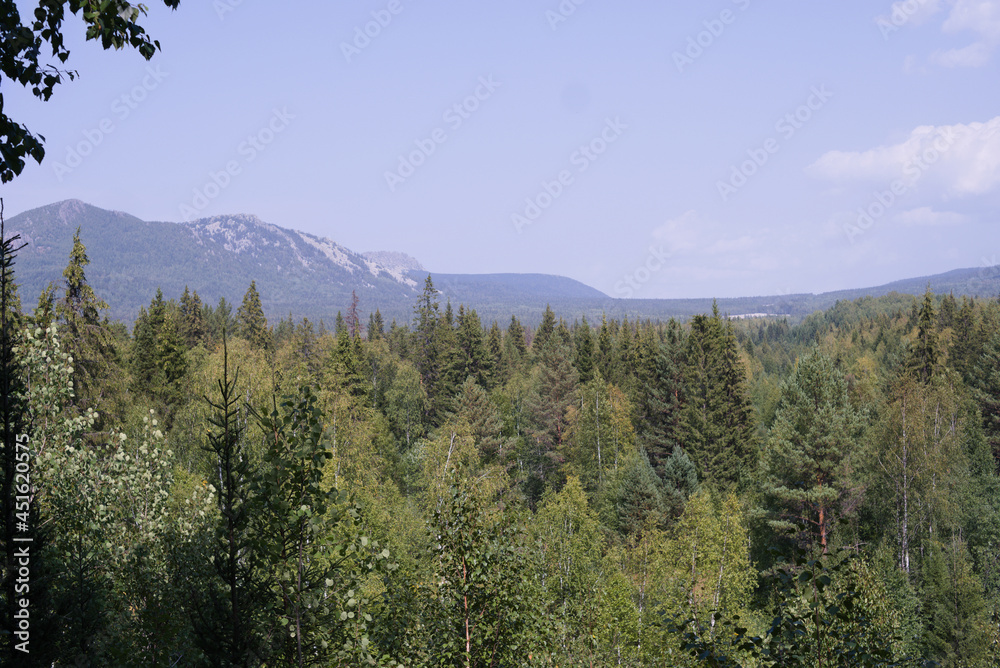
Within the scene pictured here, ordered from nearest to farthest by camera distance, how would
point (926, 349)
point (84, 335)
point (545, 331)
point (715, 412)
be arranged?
1. point (84, 335)
2. point (715, 412)
3. point (926, 349)
4. point (545, 331)

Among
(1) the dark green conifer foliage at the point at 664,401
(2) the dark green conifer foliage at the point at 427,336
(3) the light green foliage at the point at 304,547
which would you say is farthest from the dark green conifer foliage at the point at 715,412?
(3) the light green foliage at the point at 304,547

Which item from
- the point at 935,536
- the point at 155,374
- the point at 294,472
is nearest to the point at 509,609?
the point at 294,472

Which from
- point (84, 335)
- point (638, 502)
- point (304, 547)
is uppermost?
point (84, 335)

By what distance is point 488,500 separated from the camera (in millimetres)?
10297

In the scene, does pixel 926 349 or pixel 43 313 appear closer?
pixel 43 313

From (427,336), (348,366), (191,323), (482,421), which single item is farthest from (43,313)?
(427,336)

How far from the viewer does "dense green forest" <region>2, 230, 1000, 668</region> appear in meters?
5.61

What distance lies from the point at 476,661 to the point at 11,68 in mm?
7303

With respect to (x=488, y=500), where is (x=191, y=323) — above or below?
above

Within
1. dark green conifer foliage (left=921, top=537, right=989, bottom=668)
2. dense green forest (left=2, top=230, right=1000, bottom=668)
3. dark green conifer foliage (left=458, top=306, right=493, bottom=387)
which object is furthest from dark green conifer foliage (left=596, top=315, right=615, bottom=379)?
dark green conifer foliage (left=921, top=537, right=989, bottom=668)

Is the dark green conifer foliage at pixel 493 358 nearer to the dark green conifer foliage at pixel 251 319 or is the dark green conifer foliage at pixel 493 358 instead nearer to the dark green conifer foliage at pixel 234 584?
the dark green conifer foliage at pixel 251 319

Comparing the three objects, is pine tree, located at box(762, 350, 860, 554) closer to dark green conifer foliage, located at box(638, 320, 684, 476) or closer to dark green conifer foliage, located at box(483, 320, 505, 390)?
dark green conifer foliage, located at box(638, 320, 684, 476)

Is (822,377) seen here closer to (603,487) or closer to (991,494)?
(603,487)

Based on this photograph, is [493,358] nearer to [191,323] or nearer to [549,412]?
[549,412]
